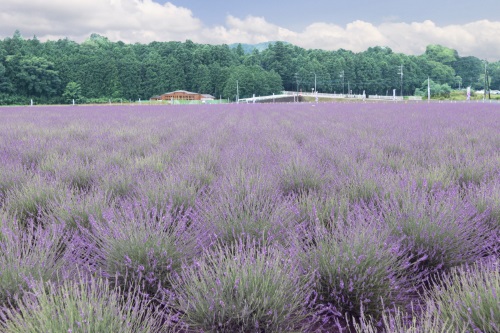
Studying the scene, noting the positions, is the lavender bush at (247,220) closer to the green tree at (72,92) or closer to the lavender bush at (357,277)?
the lavender bush at (357,277)

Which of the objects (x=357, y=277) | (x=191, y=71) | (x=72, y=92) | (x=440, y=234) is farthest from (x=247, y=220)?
(x=191, y=71)

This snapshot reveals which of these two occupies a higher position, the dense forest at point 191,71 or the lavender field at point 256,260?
the dense forest at point 191,71

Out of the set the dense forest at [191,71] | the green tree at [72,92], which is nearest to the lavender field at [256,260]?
the dense forest at [191,71]

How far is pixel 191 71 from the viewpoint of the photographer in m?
98.8

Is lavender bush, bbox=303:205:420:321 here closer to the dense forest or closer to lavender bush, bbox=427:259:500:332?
lavender bush, bbox=427:259:500:332

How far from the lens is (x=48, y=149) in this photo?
6.58 m

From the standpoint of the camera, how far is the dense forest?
71812 mm

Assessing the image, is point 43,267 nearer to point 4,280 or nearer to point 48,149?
point 4,280

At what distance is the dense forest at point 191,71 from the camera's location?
236 ft

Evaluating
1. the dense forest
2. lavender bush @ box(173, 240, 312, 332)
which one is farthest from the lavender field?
the dense forest

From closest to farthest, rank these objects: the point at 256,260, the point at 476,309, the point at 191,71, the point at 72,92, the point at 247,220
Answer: the point at 476,309
the point at 256,260
the point at 247,220
the point at 72,92
the point at 191,71

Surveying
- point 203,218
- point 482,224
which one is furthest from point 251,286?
point 482,224

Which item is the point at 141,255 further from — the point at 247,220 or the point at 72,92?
the point at 72,92

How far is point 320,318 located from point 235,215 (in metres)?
0.98
